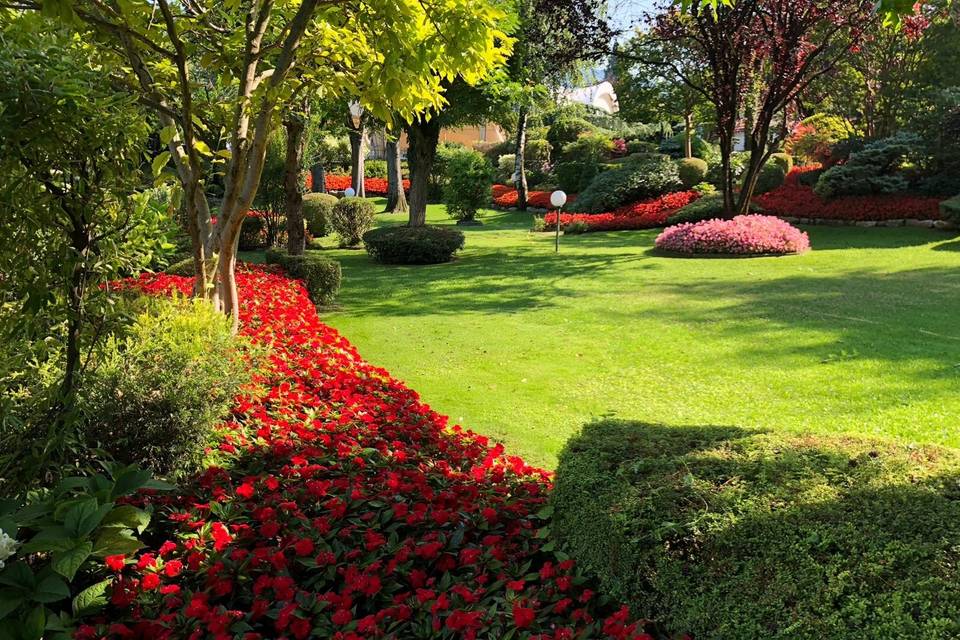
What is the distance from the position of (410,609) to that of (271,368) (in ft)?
9.69

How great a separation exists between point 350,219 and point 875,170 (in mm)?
13602

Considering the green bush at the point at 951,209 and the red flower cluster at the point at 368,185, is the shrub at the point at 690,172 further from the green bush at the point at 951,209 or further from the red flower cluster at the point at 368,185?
the red flower cluster at the point at 368,185

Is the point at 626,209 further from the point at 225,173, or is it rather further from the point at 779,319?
the point at 225,173

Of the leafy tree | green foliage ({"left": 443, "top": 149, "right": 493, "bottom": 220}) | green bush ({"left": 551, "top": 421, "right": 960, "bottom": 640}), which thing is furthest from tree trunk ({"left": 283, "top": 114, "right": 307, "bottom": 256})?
green foliage ({"left": 443, "top": 149, "right": 493, "bottom": 220})

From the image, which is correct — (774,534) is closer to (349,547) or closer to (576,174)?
(349,547)

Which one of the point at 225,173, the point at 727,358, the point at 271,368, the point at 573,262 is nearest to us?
the point at 271,368

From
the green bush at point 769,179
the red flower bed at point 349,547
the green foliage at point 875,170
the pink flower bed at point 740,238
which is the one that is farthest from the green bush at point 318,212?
the red flower bed at point 349,547

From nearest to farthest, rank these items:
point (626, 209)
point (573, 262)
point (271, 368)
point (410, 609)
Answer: point (410, 609) → point (271, 368) → point (573, 262) → point (626, 209)

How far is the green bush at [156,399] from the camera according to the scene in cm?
331

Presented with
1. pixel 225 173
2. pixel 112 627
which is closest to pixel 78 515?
pixel 112 627

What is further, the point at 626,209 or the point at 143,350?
the point at 626,209

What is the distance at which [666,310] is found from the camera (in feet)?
30.1

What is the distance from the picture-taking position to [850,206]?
17688 mm

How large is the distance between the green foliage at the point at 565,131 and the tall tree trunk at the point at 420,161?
23.1 m
